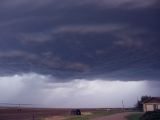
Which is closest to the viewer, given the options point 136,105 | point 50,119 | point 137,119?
point 137,119

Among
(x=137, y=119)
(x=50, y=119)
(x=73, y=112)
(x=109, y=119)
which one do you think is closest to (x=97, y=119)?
(x=109, y=119)

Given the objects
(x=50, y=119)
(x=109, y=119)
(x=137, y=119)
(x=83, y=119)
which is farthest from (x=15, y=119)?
(x=137, y=119)

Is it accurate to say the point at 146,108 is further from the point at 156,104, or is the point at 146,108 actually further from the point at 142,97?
the point at 142,97

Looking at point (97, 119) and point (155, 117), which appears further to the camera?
point (97, 119)

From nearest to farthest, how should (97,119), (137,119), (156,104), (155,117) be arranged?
(155,117)
(137,119)
(97,119)
(156,104)

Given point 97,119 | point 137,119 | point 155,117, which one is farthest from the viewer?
point 97,119

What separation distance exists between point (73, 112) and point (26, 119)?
21.4m

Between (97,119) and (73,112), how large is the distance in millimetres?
29471

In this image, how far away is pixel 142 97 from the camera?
11950cm

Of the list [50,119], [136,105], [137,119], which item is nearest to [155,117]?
[137,119]

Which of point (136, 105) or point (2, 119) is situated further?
point (136, 105)

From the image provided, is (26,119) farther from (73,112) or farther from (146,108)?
(146,108)

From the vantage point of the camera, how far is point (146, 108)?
9325cm

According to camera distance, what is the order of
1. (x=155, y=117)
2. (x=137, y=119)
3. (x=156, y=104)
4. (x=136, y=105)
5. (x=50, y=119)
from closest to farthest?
1. (x=155, y=117)
2. (x=137, y=119)
3. (x=50, y=119)
4. (x=156, y=104)
5. (x=136, y=105)
